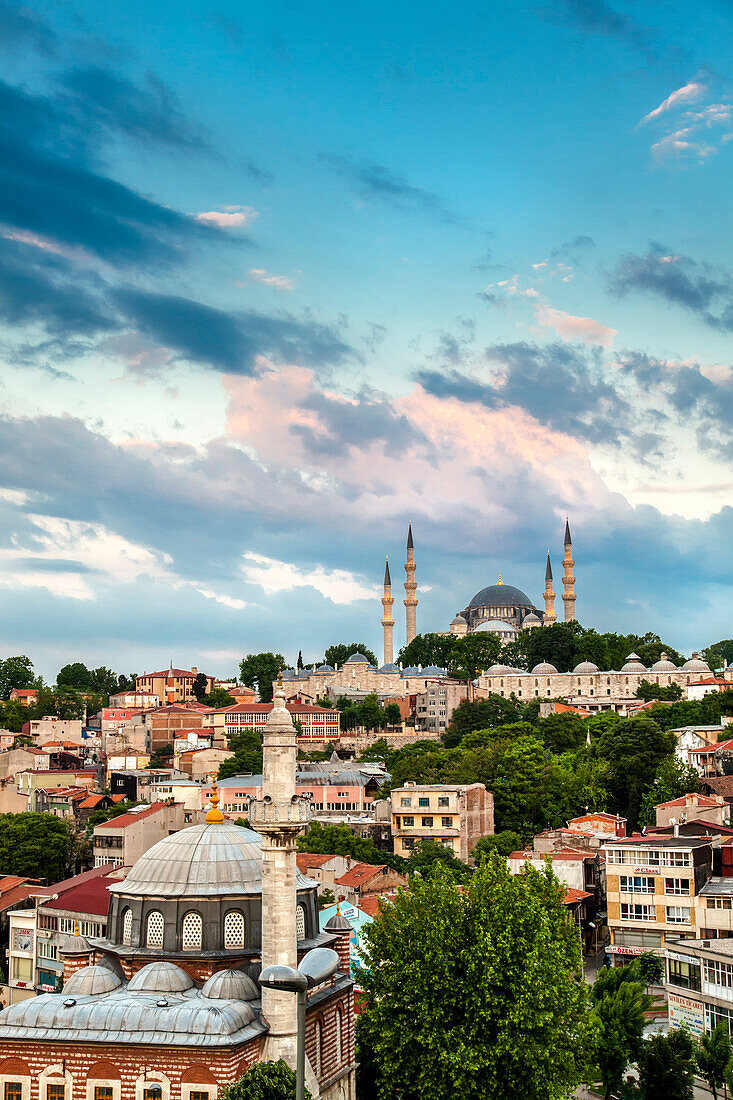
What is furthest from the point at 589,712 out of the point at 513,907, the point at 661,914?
the point at 513,907

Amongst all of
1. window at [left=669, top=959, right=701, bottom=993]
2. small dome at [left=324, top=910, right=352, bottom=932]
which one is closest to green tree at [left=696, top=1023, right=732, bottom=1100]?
window at [left=669, top=959, right=701, bottom=993]

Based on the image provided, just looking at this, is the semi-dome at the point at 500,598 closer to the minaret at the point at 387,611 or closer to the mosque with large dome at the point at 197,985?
the minaret at the point at 387,611

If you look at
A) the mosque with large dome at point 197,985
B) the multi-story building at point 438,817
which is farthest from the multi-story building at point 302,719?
the mosque with large dome at point 197,985

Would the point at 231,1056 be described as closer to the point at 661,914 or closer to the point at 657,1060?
the point at 657,1060

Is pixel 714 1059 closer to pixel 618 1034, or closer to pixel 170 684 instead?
pixel 618 1034

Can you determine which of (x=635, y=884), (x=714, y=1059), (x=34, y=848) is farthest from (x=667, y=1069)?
(x=34, y=848)

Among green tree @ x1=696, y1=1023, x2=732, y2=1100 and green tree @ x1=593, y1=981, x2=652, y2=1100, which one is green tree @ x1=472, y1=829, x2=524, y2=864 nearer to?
green tree @ x1=593, y1=981, x2=652, y2=1100
